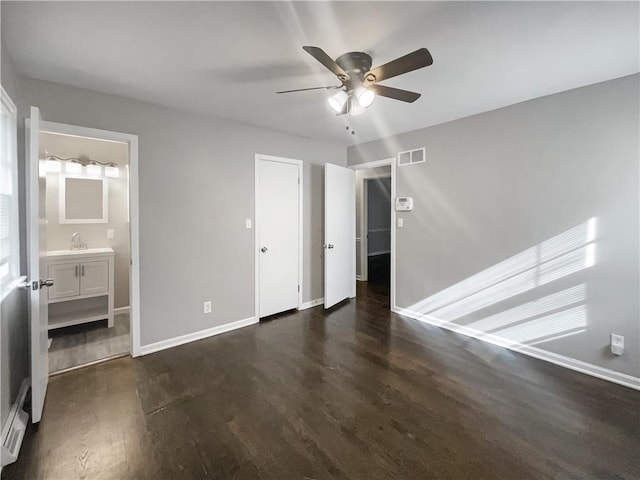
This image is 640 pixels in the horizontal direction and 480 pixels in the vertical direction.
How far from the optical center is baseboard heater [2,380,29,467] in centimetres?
157

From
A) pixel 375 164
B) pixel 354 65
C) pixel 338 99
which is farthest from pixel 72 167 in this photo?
pixel 375 164

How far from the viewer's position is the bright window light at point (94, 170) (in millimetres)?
3764

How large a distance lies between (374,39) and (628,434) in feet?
9.40

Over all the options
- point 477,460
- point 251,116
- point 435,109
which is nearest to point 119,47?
point 251,116

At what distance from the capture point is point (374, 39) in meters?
1.82

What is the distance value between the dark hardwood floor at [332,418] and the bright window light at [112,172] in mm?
2487

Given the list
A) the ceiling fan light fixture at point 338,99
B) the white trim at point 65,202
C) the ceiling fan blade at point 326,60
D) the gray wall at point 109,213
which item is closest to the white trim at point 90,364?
the gray wall at point 109,213

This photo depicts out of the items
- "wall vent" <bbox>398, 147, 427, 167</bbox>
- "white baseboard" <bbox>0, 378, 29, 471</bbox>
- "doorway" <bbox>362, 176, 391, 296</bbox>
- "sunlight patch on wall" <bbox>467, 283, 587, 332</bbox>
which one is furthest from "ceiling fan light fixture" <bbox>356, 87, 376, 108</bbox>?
"doorway" <bbox>362, 176, 391, 296</bbox>

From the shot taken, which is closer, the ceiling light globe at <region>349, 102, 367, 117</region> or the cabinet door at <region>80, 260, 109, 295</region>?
the ceiling light globe at <region>349, 102, 367, 117</region>

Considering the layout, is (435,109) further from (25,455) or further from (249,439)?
(25,455)

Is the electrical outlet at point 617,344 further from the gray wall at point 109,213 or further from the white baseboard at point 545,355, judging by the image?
the gray wall at point 109,213

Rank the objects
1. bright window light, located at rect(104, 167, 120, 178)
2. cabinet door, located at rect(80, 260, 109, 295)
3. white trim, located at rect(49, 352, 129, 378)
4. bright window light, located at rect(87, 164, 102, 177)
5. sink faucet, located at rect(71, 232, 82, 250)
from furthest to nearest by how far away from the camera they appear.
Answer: bright window light, located at rect(104, 167, 120, 178) < bright window light, located at rect(87, 164, 102, 177) < sink faucet, located at rect(71, 232, 82, 250) < cabinet door, located at rect(80, 260, 109, 295) < white trim, located at rect(49, 352, 129, 378)

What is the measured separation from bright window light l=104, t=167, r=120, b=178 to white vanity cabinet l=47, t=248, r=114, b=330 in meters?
1.00

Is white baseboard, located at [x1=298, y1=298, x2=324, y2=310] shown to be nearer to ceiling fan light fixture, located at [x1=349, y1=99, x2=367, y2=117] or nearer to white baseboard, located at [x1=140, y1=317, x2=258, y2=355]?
white baseboard, located at [x1=140, y1=317, x2=258, y2=355]
